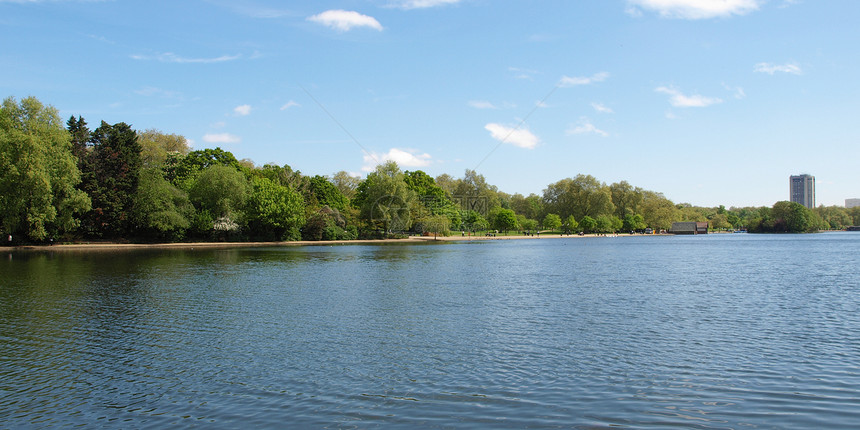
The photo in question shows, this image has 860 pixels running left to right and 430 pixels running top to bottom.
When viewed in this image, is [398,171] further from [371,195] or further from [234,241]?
[234,241]

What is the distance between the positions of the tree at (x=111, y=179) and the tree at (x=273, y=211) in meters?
13.3

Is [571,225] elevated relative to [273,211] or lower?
lower

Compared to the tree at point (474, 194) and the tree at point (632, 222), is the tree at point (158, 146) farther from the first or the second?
the tree at point (632, 222)

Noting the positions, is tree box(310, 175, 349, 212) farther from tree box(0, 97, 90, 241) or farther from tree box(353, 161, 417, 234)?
tree box(0, 97, 90, 241)

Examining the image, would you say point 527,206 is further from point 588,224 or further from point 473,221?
point 473,221

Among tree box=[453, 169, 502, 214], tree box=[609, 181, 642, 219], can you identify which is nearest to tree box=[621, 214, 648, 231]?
tree box=[609, 181, 642, 219]

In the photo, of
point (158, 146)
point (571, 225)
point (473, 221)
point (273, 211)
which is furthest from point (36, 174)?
point (571, 225)

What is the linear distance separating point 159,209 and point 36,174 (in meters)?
13.5

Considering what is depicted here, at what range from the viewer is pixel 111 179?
56.9 meters

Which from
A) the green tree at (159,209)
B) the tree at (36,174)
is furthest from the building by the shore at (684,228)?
the tree at (36,174)

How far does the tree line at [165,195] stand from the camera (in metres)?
49.2

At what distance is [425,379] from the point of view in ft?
34.3

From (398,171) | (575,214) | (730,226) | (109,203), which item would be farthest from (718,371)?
(730,226)

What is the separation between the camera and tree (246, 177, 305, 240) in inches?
2608
